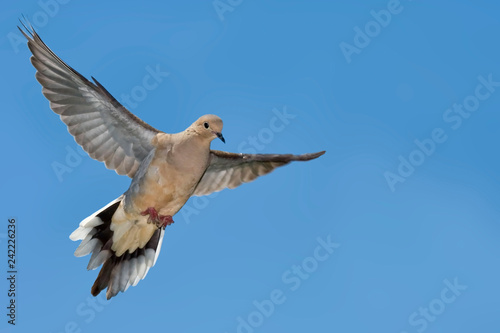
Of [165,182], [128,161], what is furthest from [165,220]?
[128,161]

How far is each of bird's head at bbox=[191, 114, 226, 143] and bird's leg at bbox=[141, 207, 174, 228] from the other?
1.24 metres

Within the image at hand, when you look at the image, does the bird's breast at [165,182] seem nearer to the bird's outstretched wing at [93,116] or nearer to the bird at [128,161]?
the bird at [128,161]

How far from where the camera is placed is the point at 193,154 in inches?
323

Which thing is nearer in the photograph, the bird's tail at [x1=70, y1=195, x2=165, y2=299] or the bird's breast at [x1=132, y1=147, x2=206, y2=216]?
the bird's breast at [x1=132, y1=147, x2=206, y2=216]

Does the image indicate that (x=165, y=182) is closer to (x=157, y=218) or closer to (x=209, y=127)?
(x=157, y=218)

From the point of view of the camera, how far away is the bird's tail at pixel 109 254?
8.77m

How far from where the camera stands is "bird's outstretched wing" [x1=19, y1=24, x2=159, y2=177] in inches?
326

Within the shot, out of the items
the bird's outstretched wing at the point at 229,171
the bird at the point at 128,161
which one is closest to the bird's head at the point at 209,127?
the bird at the point at 128,161

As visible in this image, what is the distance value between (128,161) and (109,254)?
4.54 ft

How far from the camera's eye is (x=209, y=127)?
8.08 metres

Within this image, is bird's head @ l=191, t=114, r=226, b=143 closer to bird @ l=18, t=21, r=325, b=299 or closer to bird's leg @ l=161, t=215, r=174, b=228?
bird @ l=18, t=21, r=325, b=299

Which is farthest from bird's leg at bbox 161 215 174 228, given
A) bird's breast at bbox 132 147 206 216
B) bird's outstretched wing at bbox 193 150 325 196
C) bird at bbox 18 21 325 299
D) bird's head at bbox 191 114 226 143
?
bird's head at bbox 191 114 226 143

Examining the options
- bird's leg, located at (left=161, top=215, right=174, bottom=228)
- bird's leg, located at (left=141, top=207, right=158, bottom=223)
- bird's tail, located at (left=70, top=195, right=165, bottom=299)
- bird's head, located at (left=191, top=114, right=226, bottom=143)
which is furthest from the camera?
bird's tail, located at (left=70, top=195, right=165, bottom=299)

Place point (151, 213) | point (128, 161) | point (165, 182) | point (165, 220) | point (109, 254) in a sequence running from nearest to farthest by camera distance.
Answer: point (165, 182), point (151, 213), point (165, 220), point (128, 161), point (109, 254)
